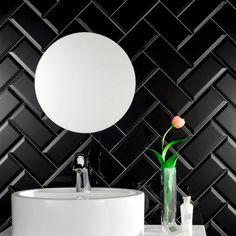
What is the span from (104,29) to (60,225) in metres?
1.10

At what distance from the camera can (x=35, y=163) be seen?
2635 mm

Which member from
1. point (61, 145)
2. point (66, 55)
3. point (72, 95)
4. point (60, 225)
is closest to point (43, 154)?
point (61, 145)

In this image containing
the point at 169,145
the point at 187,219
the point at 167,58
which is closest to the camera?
the point at 187,219

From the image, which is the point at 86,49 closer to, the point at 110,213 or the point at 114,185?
the point at 114,185

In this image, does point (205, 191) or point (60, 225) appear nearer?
point (60, 225)

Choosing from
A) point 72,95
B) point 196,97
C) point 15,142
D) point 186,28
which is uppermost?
point 186,28

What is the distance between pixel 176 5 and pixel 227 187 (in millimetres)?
962

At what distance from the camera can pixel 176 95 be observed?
261cm

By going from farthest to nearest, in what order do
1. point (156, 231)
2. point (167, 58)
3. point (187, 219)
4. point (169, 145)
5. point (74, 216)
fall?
point (167, 58), point (169, 145), point (156, 231), point (187, 219), point (74, 216)

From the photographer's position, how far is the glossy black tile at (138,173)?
103 inches

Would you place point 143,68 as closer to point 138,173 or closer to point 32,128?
point 138,173

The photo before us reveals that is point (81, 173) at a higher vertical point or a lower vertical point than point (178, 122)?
lower

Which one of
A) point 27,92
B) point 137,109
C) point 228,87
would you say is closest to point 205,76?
point 228,87

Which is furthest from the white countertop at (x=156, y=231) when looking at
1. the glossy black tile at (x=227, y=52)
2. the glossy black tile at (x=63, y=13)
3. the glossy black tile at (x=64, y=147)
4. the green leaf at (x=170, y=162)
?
the glossy black tile at (x=63, y=13)
